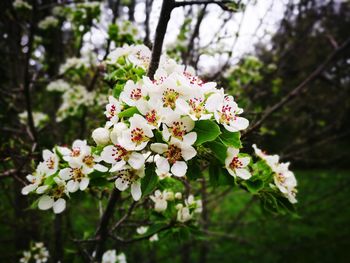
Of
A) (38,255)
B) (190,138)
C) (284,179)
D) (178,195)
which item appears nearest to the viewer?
(190,138)

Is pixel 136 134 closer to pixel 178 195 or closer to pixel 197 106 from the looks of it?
pixel 197 106

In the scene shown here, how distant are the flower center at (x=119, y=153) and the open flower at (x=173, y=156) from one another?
0.40ft

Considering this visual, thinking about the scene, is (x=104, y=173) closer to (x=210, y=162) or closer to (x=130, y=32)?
(x=210, y=162)

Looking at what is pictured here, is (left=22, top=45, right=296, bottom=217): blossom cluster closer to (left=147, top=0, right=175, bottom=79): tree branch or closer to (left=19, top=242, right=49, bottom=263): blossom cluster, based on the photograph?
(left=147, top=0, right=175, bottom=79): tree branch

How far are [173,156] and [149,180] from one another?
0.16m

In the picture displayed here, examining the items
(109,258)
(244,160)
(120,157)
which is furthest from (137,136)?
(109,258)

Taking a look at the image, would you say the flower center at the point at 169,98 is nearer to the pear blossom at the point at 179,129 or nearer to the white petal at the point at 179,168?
the pear blossom at the point at 179,129

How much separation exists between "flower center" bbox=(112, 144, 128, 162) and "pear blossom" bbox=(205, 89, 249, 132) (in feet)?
1.11

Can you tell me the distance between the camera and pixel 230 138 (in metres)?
1.28

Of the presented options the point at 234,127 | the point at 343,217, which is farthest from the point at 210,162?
the point at 343,217

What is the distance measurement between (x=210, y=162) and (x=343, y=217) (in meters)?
7.69

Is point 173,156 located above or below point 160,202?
above

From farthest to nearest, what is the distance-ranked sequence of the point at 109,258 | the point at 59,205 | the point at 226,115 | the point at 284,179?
the point at 109,258
the point at 284,179
the point at 59,205
the point at 226,115

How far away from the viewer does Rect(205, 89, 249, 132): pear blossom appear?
1.23 m
